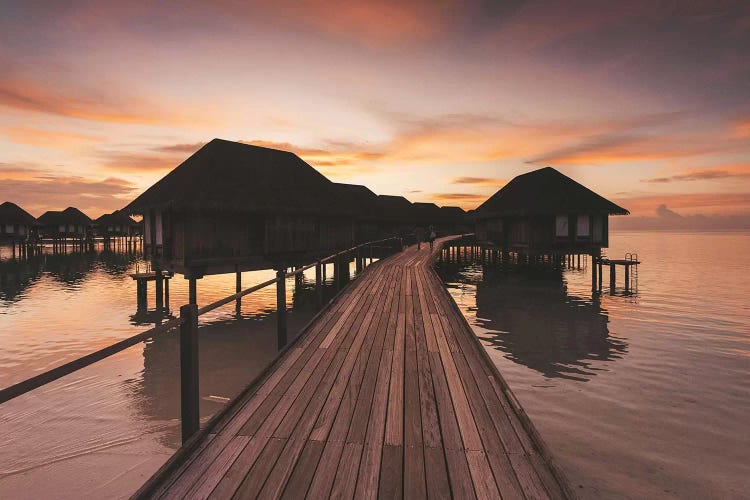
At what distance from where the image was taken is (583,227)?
27094mm

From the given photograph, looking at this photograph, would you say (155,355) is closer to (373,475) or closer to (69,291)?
(373,475)

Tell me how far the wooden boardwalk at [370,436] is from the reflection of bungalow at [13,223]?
6214 cm

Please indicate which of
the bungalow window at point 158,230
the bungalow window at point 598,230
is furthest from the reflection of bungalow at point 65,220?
the bungalow window at point 598,230

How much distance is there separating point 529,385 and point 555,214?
2058 centimetres

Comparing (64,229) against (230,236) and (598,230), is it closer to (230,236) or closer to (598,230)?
(230,236)

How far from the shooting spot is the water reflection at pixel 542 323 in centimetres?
1156

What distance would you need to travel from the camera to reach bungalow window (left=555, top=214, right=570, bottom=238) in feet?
89.4

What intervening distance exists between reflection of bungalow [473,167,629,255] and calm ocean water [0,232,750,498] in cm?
639

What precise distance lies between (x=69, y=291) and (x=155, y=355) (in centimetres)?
1580

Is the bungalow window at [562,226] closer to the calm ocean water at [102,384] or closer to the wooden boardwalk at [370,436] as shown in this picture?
the calm ocean water at [102,384]

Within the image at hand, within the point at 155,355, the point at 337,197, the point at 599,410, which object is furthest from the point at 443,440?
the point at 337,197

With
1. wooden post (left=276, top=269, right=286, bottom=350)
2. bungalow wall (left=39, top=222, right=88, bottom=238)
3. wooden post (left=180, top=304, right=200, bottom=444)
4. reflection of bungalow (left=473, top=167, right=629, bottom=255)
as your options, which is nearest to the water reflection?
reflection of bungalow (left=473, top=167, right=629, bottom=255)

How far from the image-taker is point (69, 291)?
77.5 ft

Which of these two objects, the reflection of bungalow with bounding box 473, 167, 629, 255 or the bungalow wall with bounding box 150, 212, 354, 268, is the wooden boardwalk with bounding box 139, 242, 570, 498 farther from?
the reflection of bungalow with bounding box 473, 167, 629, 255
